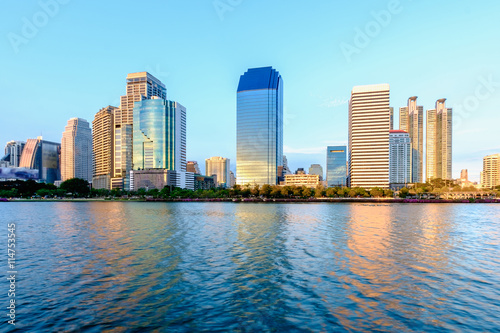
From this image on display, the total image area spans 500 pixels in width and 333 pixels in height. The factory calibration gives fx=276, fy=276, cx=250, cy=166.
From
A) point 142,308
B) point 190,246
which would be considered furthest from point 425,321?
point 190,246

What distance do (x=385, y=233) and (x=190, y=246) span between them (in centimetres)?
3612

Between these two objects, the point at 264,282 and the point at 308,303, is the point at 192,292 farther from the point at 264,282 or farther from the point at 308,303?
the point at 308,303

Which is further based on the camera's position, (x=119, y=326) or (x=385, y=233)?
(x=385, y=233)

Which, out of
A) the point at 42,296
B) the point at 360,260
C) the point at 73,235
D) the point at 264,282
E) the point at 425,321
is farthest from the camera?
the point at 73,235

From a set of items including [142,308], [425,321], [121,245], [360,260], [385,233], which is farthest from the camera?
[385,233]

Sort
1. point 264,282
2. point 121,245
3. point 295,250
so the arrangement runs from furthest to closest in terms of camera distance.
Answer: point 121,245 < point 295,250 < point 264,282

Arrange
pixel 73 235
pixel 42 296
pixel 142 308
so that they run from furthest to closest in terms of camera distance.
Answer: pixel 73 235
pixel 42 296
pixel 142 308

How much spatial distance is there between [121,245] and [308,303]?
29.6m

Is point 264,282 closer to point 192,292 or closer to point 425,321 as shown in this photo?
point 192,292

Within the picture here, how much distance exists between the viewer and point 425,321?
663 inches

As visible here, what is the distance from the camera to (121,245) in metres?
38.9

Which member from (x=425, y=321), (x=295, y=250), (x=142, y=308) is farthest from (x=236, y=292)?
(x=295, y=250)

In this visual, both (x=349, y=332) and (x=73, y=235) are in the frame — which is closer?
(x=349, y=332)

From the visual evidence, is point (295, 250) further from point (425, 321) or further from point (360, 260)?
point (425, 321)
